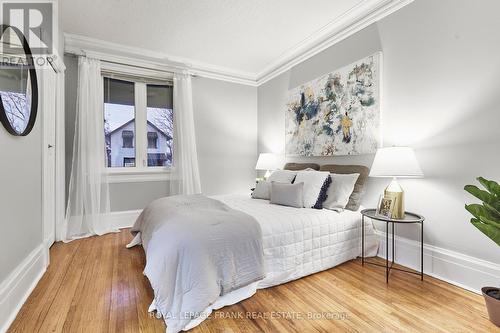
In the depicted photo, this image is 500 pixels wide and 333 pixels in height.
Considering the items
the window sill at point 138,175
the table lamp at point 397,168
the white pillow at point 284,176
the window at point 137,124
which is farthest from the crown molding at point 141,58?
the table lamp at point 397,168

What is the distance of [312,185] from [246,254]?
1.21 meters

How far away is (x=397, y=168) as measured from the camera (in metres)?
2.03

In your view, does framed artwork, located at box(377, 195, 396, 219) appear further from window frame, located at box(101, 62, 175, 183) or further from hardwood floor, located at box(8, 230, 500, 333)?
window frame, located at box(101, 62, 175, 183)

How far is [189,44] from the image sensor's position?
3.42 meters

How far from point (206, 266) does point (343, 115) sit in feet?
7.59

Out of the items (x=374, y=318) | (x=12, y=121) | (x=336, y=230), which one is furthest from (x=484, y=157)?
(x=12, y=121)

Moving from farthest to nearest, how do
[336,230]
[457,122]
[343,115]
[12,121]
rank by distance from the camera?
[343,115], [336,230], [457,122], [12,121]

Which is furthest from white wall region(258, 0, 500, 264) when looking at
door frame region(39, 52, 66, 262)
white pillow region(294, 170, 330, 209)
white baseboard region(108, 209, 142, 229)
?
door frame region(39, 52, 66, 262)

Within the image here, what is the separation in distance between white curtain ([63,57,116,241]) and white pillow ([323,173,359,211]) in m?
2.96

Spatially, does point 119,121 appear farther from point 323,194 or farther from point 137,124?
point 323,194

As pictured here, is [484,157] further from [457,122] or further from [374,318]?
[374,318]

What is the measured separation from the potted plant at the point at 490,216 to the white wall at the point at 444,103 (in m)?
0.46

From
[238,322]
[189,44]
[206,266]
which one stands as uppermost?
[189,44]

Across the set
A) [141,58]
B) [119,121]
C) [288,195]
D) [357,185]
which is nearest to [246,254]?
[288,195]
